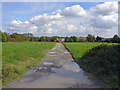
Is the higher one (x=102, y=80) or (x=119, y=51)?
(x=119, y=51)

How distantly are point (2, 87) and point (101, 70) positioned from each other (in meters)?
4.88

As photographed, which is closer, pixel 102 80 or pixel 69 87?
pixel 69 87

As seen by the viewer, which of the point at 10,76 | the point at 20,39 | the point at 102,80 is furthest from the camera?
the point at 20,39

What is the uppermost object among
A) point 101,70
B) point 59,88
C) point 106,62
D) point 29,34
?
point 29,34

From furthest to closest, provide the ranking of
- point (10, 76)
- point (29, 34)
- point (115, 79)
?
point (29, 34)
point (10, 76)
point (115, 79)

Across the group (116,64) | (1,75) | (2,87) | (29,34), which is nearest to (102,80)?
(116,64)

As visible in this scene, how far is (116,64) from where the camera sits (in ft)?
17.4

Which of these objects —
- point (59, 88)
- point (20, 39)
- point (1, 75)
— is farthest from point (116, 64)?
point (20, 39)

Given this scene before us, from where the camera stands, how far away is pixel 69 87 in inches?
171

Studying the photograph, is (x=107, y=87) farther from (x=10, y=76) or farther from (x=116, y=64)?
(x=10, y=76)

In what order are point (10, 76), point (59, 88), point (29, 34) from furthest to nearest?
point (29, 34) < point (10, 76) < point (59, 88)

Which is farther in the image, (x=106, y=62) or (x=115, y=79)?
(x=106, y=62)

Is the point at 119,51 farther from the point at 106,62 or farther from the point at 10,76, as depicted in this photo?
the point at 10,76

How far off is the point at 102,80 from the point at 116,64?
1.14 metres
